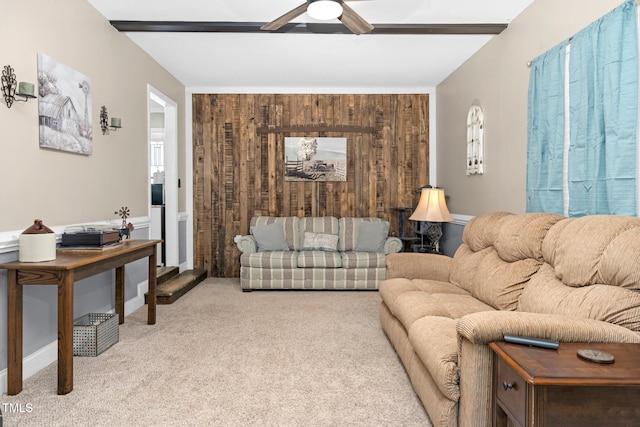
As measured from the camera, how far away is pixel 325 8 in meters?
2.81

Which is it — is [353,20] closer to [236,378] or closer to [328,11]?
[328,11]

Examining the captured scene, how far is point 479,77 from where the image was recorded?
14.7 ft

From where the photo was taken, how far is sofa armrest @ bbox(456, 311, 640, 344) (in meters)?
1.63

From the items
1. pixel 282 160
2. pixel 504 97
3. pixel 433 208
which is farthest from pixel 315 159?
pixel 504 97

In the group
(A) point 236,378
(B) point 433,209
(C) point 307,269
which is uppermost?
(B) point 433,209

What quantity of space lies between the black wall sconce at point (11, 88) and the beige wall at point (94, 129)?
0.05 m

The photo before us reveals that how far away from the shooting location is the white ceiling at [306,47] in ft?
11.5

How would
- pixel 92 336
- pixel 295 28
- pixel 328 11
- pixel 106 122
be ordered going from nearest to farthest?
pixel 328 11 → pixel 92 336 → pixel 106 122 → pixel 295 28

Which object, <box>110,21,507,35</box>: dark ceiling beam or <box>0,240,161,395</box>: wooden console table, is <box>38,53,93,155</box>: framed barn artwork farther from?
<box>0,240,161,395</box>: wooden console table

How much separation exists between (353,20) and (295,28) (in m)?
0.95

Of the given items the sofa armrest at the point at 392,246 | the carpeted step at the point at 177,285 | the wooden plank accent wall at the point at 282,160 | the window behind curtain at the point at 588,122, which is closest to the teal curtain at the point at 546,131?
the window behind curtain at the point at 588,122

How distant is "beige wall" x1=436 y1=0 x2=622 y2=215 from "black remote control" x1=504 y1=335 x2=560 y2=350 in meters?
2.04

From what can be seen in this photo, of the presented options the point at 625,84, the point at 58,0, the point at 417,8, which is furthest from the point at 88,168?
the point at 625,84

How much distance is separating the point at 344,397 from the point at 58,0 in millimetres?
3165
